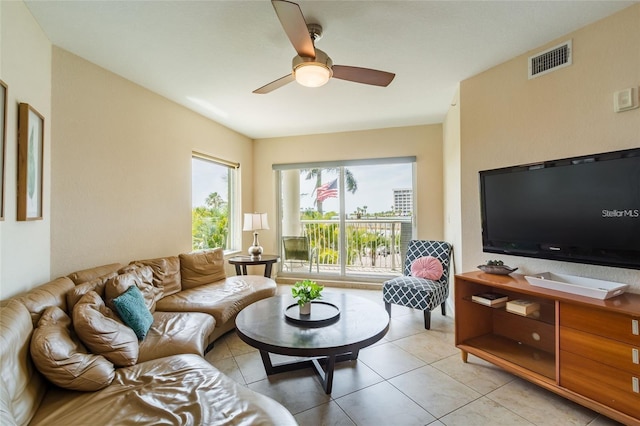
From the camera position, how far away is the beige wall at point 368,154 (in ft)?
13.9

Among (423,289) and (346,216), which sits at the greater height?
(346,216)

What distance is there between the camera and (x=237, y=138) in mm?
4605

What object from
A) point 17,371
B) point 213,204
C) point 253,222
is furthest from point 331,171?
point 17,371

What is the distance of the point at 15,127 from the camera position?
5.57 ft

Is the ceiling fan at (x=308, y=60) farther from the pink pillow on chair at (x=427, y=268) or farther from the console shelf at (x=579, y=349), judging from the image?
the pink pillow on chair at (x=427, y=268)

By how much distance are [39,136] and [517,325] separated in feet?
13.0

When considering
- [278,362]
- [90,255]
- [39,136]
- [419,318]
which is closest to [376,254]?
[419,318]

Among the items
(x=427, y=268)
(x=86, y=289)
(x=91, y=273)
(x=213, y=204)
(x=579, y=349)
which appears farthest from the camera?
(x=213, y=204)

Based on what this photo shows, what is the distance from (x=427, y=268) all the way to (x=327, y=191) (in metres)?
2.17

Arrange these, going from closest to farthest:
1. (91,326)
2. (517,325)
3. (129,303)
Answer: (91,326) < (129,303) < (517,325)

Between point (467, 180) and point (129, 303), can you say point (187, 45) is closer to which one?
point (129, 303)

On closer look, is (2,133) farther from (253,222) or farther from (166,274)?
(253,222)

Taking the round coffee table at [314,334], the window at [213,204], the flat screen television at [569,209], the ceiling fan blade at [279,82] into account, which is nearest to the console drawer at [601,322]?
the flat screen television at [569,209]

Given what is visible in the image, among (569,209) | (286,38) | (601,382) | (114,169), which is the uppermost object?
(286,38)
